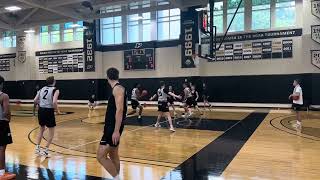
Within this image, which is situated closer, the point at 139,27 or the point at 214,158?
the point at 214,158

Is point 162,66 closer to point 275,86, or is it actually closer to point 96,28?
point 96,28

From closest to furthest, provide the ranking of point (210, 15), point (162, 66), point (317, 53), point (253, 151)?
1. point (253, 151)
2. point (210, 15)
3. point (317, 53)
4. point (162, 66)

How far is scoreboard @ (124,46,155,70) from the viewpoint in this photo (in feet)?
74.4

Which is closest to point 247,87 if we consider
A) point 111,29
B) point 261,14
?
point 261,14

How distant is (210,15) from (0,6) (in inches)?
415

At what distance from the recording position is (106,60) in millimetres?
24438

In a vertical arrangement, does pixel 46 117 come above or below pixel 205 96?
above

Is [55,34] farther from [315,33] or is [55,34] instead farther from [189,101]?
[315,33]

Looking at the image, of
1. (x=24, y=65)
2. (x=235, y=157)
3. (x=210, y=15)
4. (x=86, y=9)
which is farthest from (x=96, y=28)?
(x=235, y=157)

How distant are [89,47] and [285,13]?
A: 13531 mm

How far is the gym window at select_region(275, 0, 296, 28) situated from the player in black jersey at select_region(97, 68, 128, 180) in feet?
55.0

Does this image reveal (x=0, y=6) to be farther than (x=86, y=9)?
No

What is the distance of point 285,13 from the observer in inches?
750

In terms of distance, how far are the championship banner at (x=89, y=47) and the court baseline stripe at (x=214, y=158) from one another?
1529 cm
